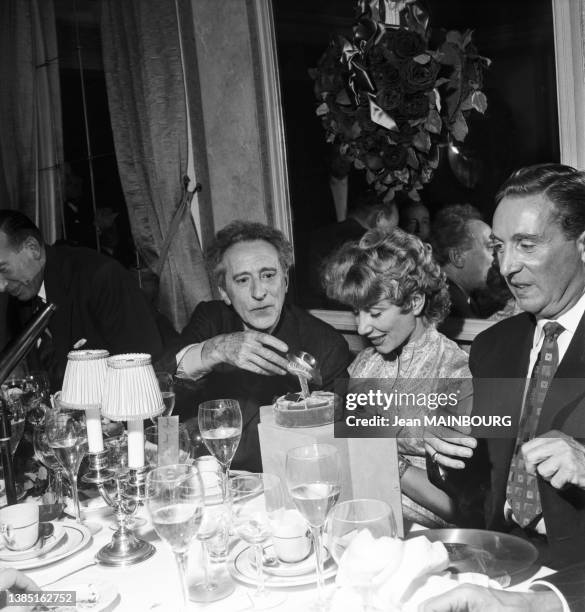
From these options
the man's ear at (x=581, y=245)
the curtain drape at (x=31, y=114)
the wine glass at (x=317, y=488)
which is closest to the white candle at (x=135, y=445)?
the wine glass at (x=317, y=488)

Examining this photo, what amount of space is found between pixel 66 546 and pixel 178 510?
46 centimetres

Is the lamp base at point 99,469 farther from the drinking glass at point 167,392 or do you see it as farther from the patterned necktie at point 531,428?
the patterned necktie at point 531,428

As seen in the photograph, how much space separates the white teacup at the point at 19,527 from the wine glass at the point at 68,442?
7.6 inches

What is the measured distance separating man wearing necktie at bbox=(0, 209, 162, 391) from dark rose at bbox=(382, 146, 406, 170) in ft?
4.23

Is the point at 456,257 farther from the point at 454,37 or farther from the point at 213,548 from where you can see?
the point at 213,548

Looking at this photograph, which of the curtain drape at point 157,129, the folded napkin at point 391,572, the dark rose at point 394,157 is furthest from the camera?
the curtain drape at point 157,129

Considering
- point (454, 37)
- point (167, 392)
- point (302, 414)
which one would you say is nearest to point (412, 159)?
point (454, 37)

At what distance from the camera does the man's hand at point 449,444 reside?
4.82ft

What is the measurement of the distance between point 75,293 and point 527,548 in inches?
96.9

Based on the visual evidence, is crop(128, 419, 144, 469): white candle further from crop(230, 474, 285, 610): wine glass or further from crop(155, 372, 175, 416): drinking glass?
crop(230, 474, 285, 610): wine glass

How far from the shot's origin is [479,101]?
2.22 metres

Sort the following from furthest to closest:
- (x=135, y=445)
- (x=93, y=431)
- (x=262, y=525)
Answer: (x=93, y=431), (x=135, y=445), (x=262, y=525)

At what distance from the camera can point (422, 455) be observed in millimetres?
1947

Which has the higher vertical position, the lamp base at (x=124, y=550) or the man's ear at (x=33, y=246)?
the man's ear at (x=33, y=246)
